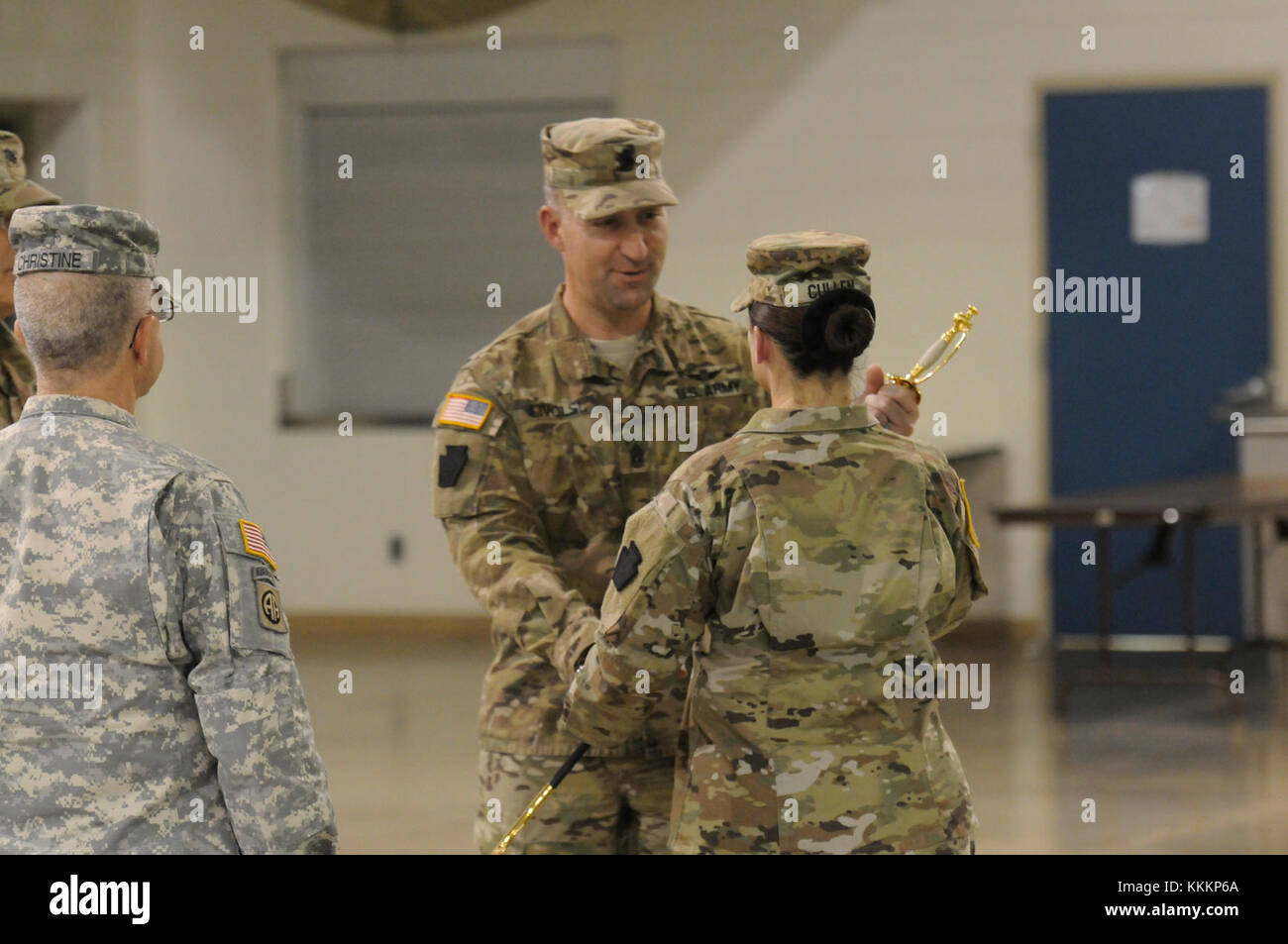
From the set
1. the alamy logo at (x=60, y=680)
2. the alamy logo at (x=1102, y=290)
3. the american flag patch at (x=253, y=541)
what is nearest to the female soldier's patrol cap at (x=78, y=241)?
the american flag patch at (x=253, y=541)

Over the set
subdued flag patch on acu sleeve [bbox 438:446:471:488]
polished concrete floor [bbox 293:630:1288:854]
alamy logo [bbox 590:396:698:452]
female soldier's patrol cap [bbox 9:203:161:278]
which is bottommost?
polished concrete floor [bbox 293:630:1288:854]

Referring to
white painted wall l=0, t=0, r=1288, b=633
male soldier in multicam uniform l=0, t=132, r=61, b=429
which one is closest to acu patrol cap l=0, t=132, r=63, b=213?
male soldier in multicam uniform l=0, t=132, r=61, b=429

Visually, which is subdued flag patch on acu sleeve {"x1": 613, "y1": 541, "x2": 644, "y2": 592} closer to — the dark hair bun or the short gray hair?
the dark hair bun

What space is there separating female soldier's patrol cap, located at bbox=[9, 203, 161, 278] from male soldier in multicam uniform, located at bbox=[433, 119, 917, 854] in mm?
690

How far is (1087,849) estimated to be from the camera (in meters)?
4.28

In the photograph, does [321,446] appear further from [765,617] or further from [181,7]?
[765,617]

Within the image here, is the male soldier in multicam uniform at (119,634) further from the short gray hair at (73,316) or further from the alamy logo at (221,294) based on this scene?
the alamy logo at (221,294)

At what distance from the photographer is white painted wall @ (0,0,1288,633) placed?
25.0ft

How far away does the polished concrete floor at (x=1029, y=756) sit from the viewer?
4.50 meters

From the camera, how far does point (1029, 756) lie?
18.0ft

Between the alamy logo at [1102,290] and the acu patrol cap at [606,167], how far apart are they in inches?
214

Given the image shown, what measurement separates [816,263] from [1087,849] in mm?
2804

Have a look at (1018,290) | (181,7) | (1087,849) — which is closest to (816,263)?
(1087,849)

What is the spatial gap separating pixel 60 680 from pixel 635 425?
101cm
